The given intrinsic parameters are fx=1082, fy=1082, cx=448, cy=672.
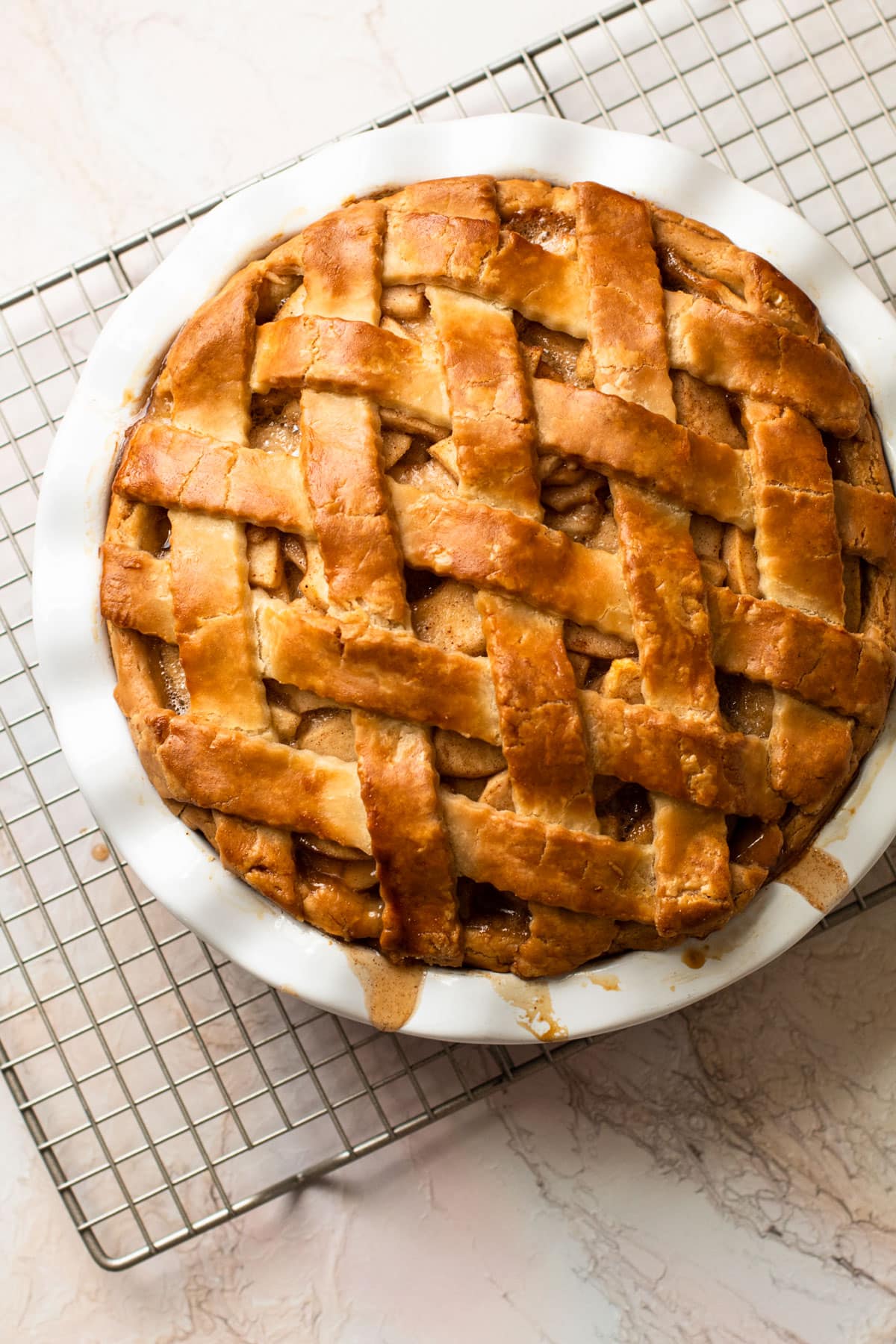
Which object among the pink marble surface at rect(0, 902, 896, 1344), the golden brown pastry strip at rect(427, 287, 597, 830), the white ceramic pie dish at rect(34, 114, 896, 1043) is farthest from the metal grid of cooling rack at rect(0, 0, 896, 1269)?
the golden brown pastry strip at rect(427, 287, 597, 830)

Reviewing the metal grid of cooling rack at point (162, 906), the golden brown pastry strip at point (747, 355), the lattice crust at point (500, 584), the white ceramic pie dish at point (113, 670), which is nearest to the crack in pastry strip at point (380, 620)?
the lattice crust at point (500, 584)

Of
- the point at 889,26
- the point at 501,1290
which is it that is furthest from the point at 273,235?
the point at 501,1290

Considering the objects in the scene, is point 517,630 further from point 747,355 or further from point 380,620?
point 747,355

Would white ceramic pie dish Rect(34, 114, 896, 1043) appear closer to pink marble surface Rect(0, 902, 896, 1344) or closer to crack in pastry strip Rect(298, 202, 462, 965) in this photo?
crack in pastry strip Rect(298, 202, 462, 965)

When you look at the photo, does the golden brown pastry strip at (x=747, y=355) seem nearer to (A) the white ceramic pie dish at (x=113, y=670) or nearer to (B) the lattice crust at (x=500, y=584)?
(B) the lattice crust at (x=500, y=584)

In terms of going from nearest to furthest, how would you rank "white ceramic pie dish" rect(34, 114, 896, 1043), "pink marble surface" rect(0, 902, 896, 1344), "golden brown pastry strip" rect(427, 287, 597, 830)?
"golden brown pastry strip" rect(427, 287, 597, 830) → "white ceramic pie dish" rect(34, 114, 896, 1043) → "pink marble surface" rect(0, 902, 896, 1344)

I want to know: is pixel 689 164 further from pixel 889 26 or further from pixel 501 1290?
pixel 501 1290
